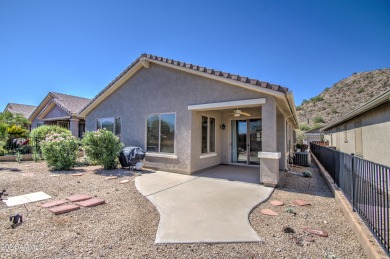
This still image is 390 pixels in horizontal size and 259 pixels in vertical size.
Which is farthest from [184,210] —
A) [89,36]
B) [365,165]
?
[89,36]

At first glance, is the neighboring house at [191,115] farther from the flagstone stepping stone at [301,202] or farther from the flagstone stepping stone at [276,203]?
the flagstone stepping stone at [276,203]

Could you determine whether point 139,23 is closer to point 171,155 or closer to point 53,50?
point 53,50

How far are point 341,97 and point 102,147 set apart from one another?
76.0m

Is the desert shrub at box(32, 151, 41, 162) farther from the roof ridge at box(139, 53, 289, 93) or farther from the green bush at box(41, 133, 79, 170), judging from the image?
the roof ridge at box(139, 53, 289, 93)

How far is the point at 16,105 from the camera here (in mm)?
29484

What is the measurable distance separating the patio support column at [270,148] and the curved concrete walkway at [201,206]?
45cm

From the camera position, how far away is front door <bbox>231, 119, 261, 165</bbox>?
11.7 m

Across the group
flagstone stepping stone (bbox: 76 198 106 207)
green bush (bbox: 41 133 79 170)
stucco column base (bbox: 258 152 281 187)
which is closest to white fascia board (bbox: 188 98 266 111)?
stucco column base (bbox: 258 152 281 187)

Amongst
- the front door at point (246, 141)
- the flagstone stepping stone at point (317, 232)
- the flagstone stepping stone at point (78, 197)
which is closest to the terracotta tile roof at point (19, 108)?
the flagstone stepping stone at point (78, 197)

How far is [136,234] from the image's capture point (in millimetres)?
3787

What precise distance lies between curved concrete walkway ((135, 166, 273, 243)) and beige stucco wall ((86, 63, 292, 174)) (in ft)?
4.66

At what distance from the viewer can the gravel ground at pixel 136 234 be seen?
320 centimetres

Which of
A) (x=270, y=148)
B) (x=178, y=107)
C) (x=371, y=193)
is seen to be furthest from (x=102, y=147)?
(x=371, y=193)

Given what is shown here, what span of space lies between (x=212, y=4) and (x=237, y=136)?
7.50m
